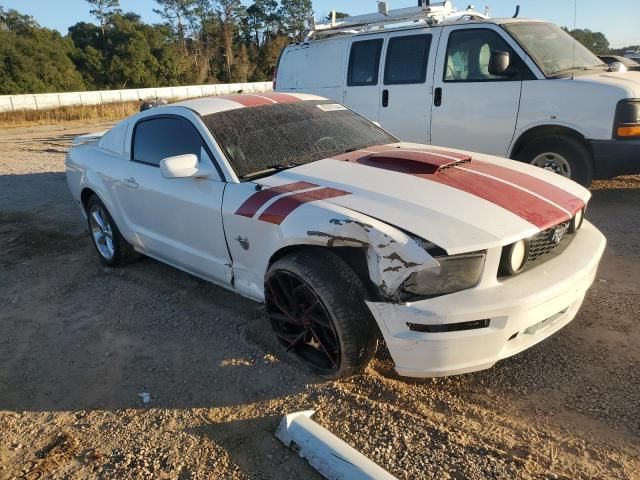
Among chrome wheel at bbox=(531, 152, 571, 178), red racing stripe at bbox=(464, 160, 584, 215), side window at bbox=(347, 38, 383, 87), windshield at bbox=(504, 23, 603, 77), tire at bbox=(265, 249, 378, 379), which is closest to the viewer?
tire at bbox=(265, 249, 378, 379)

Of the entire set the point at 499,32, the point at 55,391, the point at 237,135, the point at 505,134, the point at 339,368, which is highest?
the point at 499,32

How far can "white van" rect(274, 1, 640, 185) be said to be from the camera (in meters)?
5.13

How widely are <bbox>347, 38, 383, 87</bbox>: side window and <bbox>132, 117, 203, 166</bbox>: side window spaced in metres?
3.46

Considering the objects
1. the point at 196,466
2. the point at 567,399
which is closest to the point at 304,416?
the point at 196,466

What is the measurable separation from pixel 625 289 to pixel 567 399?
1523mm

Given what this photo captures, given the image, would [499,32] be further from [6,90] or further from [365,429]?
[6,90]

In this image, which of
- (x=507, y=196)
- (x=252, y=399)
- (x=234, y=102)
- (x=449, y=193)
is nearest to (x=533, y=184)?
(x=507, y=196)

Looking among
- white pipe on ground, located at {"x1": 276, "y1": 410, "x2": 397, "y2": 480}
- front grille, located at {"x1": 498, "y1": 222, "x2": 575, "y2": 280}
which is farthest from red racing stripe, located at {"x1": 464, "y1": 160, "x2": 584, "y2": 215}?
white pipe on ground, located at {"x1": 276, "y1": 410, "x2": 397, "y2": 480}

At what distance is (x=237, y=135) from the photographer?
355 centimetres

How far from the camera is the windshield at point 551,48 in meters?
5.52

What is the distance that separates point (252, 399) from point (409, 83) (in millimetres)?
4772

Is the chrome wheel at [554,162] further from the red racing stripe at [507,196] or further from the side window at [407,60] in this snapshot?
the red racing stripe at [507,196]

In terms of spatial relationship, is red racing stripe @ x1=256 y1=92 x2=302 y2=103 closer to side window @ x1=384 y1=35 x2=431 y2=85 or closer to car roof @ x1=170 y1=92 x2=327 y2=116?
car roof @ x1=170 y1=92 x2=327 y2=116

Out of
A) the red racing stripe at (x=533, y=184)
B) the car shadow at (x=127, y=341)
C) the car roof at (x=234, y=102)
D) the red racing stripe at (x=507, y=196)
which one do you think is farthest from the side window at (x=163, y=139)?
the red racing stripe at (x=533, y=184)
